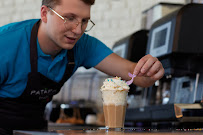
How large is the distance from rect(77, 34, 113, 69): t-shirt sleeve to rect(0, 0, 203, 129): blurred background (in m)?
0.32

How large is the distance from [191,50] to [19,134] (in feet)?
4.76

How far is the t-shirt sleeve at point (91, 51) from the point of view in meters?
1.56

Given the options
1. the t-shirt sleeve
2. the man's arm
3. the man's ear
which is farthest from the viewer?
the t-shirt sleeve

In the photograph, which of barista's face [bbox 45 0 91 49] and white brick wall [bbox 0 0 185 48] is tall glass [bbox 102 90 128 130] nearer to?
barista's face [bbox 45 0 91 49]

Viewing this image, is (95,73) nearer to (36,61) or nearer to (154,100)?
(154,100)

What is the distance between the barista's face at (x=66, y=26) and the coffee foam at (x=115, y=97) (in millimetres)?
260

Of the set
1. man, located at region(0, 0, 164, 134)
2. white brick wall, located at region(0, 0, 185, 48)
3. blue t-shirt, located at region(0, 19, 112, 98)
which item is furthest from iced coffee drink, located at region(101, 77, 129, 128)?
white brick wall, located at region(0, 0, 185, 48)

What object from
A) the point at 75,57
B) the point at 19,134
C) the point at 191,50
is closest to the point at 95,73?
the point at 191,50

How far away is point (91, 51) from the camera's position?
1.58 metres

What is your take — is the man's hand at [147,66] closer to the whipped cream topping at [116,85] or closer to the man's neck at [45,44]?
the whipped cream topping at [116,85]

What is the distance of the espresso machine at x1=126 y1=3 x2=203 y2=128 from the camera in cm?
204

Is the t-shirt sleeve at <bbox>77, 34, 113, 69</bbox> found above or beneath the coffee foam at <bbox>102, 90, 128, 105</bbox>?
above

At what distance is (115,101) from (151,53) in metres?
1.49

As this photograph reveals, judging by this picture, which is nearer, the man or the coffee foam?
the coffee foam
